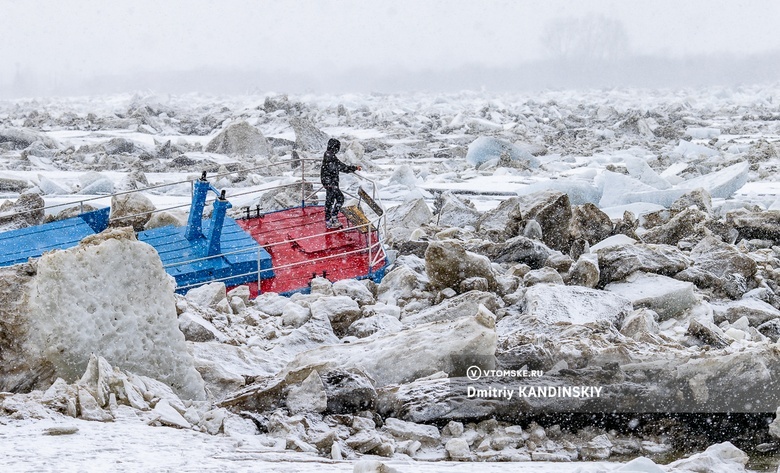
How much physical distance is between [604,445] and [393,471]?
109 centimetres

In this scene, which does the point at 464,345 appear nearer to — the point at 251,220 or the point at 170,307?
the point at 170,307

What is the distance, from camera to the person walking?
278 inches

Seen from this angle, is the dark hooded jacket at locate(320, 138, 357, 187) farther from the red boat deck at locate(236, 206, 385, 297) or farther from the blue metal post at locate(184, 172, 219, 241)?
the blue metal post at locate(184, 172, 219, 241)

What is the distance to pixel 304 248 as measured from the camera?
6645mm

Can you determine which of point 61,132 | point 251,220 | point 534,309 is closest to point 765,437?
point 534,309

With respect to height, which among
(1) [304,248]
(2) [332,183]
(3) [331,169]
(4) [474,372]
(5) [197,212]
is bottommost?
(1) [304,248]

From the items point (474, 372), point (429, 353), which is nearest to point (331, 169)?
point (429, 353)

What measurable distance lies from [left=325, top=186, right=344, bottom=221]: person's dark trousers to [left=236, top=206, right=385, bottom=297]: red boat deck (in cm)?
14

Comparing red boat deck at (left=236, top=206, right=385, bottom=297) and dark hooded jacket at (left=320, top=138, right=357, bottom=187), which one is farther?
dark hooded jacket at (left=320, top=138, right=357, bottom=187)

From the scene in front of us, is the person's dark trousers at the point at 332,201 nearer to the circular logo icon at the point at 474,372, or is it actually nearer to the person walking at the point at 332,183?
the person walking at the point at 332,183

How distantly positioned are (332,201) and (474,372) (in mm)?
4169

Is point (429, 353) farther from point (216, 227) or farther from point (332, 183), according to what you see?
point (332, 183)

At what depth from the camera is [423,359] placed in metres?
3.19

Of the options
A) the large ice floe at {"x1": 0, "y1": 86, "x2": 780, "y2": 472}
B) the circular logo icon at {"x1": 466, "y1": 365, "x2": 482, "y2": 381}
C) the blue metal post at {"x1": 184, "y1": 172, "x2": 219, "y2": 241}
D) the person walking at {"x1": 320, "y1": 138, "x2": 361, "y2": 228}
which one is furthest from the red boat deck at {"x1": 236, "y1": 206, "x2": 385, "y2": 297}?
the circular logo icon at {"x1": 466, "y1": 365, "x2": 482, "y2": 381}
